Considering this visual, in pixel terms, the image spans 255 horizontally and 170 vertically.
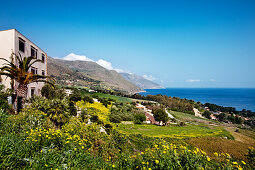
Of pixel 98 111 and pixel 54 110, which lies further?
pixel 98 111

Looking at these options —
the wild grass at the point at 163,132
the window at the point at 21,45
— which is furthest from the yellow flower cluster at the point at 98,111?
the window at the point at 21,45

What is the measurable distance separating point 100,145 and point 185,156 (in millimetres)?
4126

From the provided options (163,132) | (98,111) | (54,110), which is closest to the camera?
(54,110)

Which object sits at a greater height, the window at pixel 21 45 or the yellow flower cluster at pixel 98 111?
the window at pixel 21 45

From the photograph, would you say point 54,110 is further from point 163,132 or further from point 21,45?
point 163,132

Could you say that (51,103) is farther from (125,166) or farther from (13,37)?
(125,166)

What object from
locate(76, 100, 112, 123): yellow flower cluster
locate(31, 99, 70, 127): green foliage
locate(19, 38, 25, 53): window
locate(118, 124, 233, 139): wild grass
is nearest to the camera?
locate(31, 99, 70, 127): green foliage

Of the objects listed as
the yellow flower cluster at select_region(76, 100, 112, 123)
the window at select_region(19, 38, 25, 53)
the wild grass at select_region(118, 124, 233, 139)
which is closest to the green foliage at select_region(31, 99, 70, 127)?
the yellow flower cluster at select_region(76, 100, 112, 123)

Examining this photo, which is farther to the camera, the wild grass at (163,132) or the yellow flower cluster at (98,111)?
the wild grass at (163,132)

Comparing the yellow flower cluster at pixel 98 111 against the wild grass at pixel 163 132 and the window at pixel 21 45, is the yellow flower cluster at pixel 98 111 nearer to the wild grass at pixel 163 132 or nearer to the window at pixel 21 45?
the wild grass at pixel 163 132

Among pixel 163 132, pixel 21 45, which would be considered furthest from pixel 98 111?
pixel 21 45

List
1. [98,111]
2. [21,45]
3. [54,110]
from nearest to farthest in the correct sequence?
[54,110]
[21,45]
[98,111]

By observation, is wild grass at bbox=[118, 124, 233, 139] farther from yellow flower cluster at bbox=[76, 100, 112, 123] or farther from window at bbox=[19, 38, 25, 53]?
window at bbox=[19, 38, 25, 53]

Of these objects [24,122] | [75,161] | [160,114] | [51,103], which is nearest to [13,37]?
[51,103]
